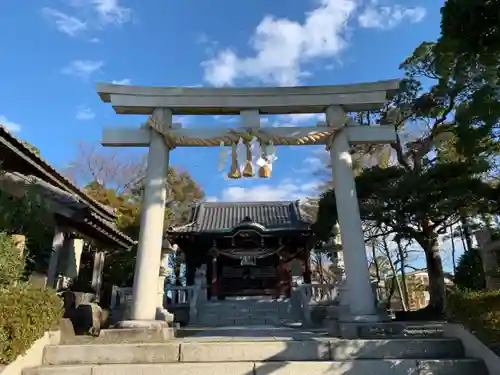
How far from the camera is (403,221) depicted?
37.3ft

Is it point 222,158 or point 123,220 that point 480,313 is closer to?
point 222,158

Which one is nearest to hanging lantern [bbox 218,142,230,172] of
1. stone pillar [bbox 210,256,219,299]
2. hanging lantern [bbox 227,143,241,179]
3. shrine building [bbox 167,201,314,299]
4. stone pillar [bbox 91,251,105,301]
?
hanging lantern [bbox 227,143,241,179]

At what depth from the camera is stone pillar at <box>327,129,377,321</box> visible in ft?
21.6


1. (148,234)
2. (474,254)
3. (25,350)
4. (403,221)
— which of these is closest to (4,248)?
(25,350)

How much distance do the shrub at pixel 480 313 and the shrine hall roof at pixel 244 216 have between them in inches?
475

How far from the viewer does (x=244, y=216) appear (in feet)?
71.7

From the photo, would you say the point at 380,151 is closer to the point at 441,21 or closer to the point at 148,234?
the point at 441,21

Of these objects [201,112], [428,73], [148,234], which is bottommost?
[148,234]

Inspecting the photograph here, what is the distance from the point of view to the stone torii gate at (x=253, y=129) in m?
7.03

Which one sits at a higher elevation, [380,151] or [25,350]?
[380,151]

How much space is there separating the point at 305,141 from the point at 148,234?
378cm

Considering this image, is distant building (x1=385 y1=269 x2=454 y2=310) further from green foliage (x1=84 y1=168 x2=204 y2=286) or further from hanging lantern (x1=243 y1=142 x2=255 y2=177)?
hanging lantern (x1=243 y1=142 x2=255 y2=177)

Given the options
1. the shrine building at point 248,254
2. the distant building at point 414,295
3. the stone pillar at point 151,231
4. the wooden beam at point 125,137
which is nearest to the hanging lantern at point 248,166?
the stone pillar at point 151,231

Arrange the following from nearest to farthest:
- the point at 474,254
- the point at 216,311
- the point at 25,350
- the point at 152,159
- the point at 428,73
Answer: the point at 25,350 → the point at 152,159 → the point at 474,254 → the point at 428,73 → the point at 216,311
